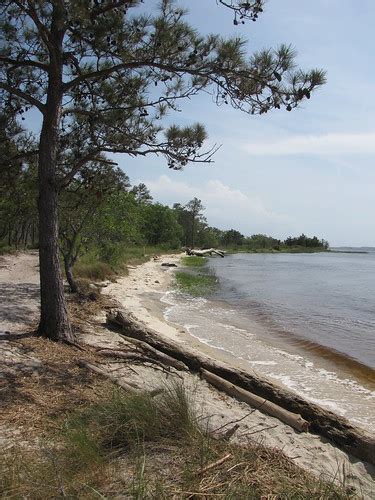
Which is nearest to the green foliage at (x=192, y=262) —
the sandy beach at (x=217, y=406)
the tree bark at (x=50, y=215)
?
the sandy beach at (x=217, y=406)

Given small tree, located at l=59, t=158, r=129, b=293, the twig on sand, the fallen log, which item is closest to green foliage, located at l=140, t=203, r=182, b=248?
small tree, located at l=59, t=158, r=129, b=293

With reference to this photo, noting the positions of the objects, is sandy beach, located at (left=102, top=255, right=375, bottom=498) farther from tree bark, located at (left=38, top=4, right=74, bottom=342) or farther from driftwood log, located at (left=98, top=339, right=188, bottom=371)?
tree bark, located at (left=38, top=4, right=74, bottom=342)

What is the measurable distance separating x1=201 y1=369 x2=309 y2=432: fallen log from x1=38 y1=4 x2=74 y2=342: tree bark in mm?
2458

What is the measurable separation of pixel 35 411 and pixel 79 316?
19.1 ft

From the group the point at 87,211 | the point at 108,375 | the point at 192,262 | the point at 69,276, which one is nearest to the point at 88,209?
the point at 87,211

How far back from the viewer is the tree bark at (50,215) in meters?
7.01

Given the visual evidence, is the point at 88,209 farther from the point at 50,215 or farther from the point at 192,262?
the point at 192,262

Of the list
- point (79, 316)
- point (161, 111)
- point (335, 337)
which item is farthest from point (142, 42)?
point (335, 337)

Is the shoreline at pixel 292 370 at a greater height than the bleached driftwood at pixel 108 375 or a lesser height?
lesser

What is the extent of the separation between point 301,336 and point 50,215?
8435mm

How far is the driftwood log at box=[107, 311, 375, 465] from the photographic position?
4.91m

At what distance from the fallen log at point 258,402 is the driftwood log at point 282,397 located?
154 millimetres

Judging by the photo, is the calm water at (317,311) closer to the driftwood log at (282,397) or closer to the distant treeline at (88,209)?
the driftwood log at (282,397)

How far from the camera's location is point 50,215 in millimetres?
7043
